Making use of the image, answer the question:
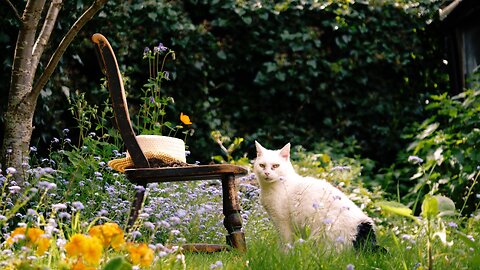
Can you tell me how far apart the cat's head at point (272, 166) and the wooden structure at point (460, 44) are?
14.7 ft

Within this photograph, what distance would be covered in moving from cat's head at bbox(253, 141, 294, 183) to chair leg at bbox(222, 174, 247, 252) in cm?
18

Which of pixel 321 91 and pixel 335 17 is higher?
pixel 335 17

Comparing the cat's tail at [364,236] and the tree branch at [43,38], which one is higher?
the tree branch at [43,38]

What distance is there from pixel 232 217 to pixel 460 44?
522 cm

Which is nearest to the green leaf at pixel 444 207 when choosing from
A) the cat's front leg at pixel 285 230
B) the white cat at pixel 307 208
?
the white cat at pixel 307 208

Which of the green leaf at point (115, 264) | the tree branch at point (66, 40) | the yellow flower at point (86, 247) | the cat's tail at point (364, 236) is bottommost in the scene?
the cat's tail at point (364, 236)

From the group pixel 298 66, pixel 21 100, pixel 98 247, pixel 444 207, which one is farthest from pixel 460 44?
pixel 98 247

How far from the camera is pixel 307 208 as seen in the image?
3.74 metres

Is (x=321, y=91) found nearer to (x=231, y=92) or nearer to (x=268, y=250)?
(x=231, y=92)

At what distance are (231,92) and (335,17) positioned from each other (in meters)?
1.48

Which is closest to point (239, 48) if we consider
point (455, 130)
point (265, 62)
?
point (265, 62)

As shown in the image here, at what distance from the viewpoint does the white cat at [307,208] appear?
364 centimetres

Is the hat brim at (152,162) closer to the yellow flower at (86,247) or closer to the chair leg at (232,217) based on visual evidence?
the chair leg at (232,217)

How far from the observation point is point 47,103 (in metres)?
5.75
